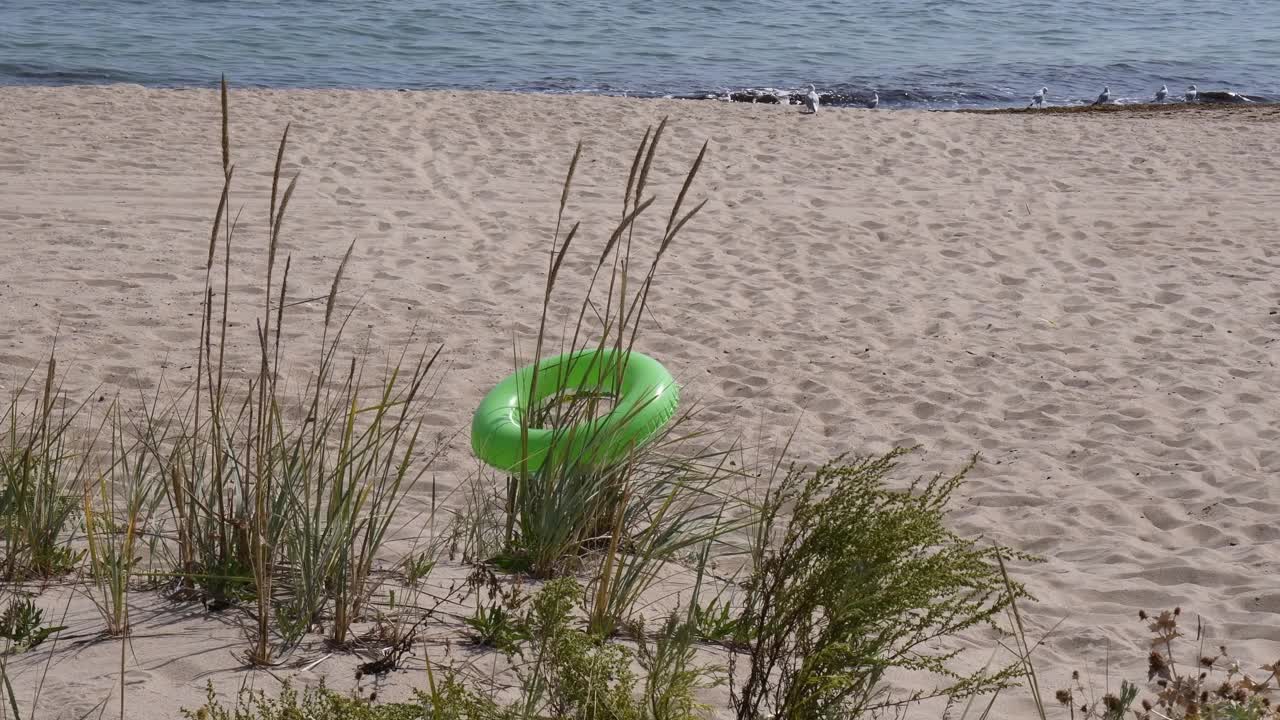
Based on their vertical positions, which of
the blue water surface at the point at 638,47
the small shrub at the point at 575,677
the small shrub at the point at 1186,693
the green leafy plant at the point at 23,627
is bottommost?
the small shrub at the point at 1186,693

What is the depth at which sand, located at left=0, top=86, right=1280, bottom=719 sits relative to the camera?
3.76m

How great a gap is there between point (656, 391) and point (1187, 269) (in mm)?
4787

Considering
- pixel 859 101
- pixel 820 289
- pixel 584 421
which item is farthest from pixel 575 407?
pixel 859 101

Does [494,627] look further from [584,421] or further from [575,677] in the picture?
[584,421]

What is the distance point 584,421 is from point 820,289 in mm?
3432

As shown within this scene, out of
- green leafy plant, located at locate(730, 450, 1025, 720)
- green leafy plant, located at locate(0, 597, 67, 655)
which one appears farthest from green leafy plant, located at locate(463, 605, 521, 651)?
green leafy plant, located at locate(0, 597, 67, 655)

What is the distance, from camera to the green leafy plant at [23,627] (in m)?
2.30

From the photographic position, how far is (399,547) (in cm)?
348

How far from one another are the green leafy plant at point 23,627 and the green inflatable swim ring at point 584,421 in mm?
1154

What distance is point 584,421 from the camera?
11.5 feet

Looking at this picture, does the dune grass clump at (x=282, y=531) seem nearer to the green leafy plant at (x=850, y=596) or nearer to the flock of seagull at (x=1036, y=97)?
the green leafy plant at (x=850, y=596)

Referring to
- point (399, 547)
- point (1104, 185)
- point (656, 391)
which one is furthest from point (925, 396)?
point (1104, 185)

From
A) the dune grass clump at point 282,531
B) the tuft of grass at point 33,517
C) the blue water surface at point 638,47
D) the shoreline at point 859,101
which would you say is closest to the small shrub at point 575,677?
the dune grass clump at point 282,531

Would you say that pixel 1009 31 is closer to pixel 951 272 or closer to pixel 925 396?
pixel 951 272
